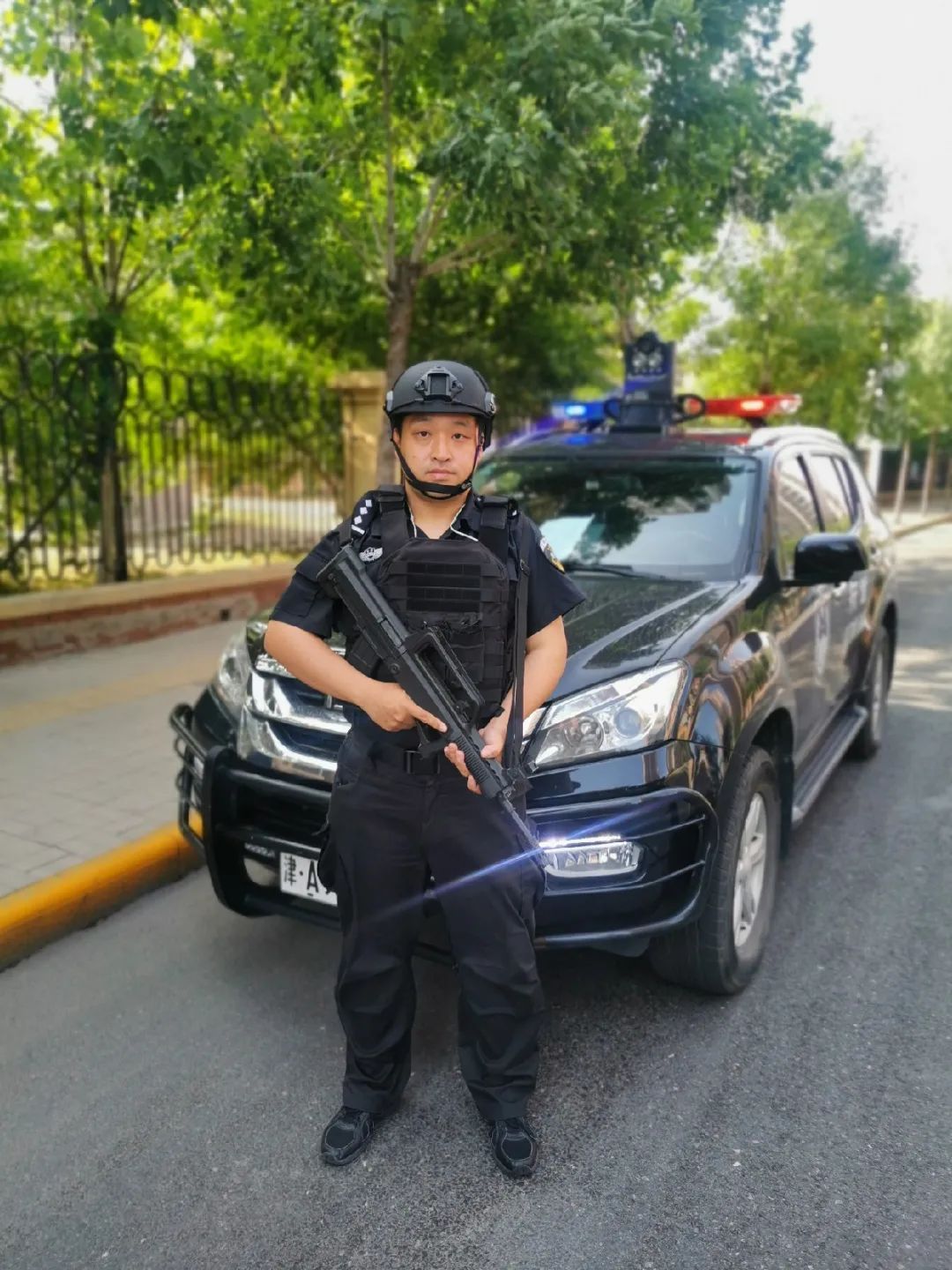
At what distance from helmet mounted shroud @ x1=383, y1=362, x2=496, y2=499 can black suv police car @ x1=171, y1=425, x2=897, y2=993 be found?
724 mm

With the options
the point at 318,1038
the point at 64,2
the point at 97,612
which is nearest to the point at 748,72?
the point at 64,2

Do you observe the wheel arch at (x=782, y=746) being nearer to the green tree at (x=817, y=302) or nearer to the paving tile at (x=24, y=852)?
the paving tile at (x=24, y=852)

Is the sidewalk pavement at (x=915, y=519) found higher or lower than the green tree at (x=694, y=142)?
lower

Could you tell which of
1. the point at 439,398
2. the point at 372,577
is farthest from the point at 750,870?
the point at 439,398

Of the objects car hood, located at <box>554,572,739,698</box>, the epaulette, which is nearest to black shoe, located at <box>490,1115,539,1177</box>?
car hood, located at <box>554,572,739,698</box>

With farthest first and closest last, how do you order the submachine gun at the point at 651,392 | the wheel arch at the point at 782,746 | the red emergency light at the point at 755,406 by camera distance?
the submachine gun at the point at 651,392 → the red emergency light at the point at 755,406 → the wheel arch at the point at 782,746

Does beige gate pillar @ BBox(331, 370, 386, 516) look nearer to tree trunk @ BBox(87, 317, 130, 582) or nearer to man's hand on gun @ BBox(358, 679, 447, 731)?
tree trunk @ BBox(87, 317, 130, 582)

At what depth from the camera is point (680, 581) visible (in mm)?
3566

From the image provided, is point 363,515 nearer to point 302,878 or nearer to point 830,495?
point 302,878

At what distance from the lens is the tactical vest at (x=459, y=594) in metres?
2.28

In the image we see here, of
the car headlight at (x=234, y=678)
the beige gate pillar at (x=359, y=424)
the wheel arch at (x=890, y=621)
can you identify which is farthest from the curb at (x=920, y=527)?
the car headlight at (x=234, y=678)

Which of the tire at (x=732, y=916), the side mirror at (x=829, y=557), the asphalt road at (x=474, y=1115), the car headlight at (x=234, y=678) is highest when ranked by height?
the side mirror at (x=829, y=557)

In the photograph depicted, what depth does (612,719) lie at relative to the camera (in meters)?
2.73

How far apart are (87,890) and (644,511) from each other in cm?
243
